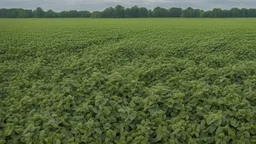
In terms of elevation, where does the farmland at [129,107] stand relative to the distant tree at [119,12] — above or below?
below

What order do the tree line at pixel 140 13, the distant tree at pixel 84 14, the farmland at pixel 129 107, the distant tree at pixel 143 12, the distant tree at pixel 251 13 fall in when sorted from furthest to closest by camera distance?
the distant tree at pixel 84 14
the distant tree at pixel 143 12
the distant tree at pixel 251 13
the tree line at pixel 140 13
the farmland at pixel 129 107

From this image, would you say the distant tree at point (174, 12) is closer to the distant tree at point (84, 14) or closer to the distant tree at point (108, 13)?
the distant tree at point (108, 13)

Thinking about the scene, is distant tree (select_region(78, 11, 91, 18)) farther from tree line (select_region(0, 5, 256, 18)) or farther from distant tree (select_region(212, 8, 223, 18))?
distant tree (select_region(212, 8, 223, 18))

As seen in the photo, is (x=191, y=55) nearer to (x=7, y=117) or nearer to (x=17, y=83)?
(x=17, y=83)

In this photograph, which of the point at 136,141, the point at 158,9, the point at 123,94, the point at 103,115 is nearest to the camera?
the point at 136,141

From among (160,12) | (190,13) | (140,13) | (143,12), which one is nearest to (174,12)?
(160,12)

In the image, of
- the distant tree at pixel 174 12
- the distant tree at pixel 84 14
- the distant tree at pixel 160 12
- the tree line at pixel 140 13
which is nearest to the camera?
the tree line at pixel 140 13

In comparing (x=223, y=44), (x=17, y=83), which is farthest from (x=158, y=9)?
(x=17, y=83)

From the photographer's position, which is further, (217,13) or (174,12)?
(174,12)

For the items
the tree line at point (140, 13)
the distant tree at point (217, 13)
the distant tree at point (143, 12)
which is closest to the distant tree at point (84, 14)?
the tree line at point (140, 13)

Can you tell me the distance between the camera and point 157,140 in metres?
3.98

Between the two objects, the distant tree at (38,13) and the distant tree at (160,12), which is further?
the distant tree at (160,12)

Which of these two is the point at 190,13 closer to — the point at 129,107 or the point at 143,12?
the point at 143,12

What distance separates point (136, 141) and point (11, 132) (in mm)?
1966
